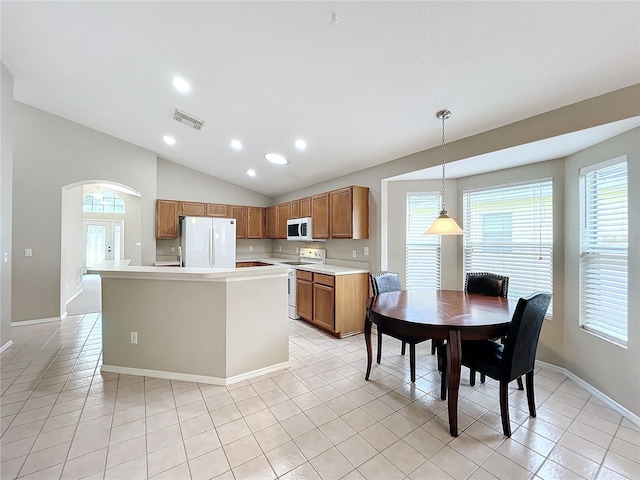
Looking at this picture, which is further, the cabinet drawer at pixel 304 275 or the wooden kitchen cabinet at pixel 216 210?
the wooden kitchen cabinet at pixel 216 210

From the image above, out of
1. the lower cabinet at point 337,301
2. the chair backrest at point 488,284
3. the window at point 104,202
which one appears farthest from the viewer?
the window at point 104,202

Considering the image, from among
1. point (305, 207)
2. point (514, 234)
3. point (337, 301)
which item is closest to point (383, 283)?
point (337, 301)

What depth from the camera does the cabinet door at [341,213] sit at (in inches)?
157

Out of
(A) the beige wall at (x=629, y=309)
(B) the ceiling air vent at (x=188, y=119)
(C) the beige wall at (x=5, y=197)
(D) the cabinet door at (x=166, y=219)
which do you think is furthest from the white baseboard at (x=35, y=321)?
(A) the beige wall at (x=629, y=309)

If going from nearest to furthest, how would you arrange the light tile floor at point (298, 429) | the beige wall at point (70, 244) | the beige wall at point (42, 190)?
the light tile floor at point (298, 429) < the beige wall at point (42, 190) < the beige wall at point (70, 244)

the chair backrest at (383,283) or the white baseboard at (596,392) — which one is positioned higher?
the chair backrest at (383,283)

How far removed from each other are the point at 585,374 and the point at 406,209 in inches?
100

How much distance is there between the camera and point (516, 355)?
1912 mm

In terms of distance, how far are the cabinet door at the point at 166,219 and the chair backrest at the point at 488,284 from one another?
17.4ft

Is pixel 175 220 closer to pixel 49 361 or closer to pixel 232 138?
pixel 232 138

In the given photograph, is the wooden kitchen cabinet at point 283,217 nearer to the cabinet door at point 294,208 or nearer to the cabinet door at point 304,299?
the cabinet door at point 294,208

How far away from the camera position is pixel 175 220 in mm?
5590

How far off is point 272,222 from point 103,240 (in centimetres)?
691

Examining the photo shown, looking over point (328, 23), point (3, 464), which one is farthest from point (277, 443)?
point (328, 23)
